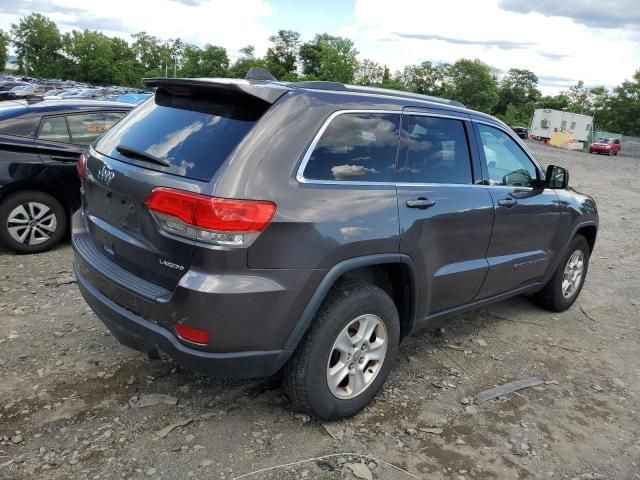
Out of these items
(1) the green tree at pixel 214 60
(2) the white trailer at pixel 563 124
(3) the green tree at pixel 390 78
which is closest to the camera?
(2) the white trailer at pixel 563 124

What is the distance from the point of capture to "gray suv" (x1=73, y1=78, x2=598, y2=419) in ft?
8.39

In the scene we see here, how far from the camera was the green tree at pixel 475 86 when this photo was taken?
101500 mm

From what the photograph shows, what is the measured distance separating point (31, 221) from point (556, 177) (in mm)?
4994

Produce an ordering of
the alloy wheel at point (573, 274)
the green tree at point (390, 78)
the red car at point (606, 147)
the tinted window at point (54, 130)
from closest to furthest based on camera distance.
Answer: the alloy wheel at point (573, 274) < the tinted window at point (54, 130) < the red car at point (606, 147) < the green tree at point (390, 78)

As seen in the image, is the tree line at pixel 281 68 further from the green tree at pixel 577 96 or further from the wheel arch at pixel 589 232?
the wheel arch at pixel 589 232

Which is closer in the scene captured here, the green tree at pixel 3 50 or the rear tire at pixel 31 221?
the rear tire at pixel 31 221

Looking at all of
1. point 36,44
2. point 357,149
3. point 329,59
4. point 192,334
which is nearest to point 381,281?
point 357,149

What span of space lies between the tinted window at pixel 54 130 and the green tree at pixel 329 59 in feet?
242

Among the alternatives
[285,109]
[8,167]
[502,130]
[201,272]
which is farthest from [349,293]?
[8,167]

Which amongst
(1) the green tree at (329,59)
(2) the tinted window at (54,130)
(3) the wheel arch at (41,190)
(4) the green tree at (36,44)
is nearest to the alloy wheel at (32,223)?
(3) the wheel arch at (41,190)

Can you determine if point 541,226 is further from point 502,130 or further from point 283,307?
point 283,307

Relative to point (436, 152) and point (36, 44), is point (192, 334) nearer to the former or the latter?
point (436, 152)

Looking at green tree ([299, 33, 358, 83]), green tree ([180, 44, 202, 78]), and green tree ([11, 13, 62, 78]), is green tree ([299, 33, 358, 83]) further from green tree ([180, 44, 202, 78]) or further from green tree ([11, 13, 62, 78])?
green tree ([11, 13, 62, 78])

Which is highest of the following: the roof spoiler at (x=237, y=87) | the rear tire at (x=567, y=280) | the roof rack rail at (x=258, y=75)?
the roof rack rail at (x=258, y=75)
